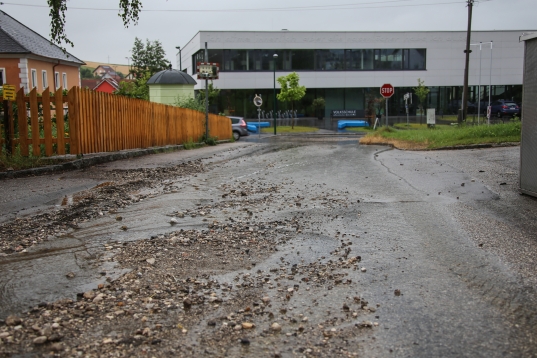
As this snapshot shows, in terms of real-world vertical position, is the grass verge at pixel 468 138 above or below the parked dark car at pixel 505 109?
below

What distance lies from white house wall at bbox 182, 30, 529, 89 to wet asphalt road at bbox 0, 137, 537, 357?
5187cm

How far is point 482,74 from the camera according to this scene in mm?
62812

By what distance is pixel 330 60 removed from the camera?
206 feet

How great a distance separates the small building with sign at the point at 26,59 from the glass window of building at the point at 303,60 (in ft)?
84.8

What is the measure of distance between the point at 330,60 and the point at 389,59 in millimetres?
6569

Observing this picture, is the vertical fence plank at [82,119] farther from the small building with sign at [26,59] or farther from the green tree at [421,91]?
the green tree at [421,91]

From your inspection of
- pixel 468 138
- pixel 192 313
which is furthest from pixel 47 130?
pixel 468 138

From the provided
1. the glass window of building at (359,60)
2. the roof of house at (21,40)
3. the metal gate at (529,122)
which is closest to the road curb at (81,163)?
the metal gate at (529,122)

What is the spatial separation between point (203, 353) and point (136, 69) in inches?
3859

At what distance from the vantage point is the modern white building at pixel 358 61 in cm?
6162

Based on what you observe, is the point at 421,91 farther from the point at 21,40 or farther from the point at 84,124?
the point at 84,124

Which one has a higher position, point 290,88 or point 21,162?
point 290,88

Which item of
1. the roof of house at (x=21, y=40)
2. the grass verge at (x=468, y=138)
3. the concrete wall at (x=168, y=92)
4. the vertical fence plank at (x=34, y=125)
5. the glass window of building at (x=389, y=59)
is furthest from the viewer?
the glass window of building at (x=389, y=59)

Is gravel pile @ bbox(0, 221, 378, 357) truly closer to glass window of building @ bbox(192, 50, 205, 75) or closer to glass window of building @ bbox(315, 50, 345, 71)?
glass window of building @ bbox(192, 50, 205, 75)
